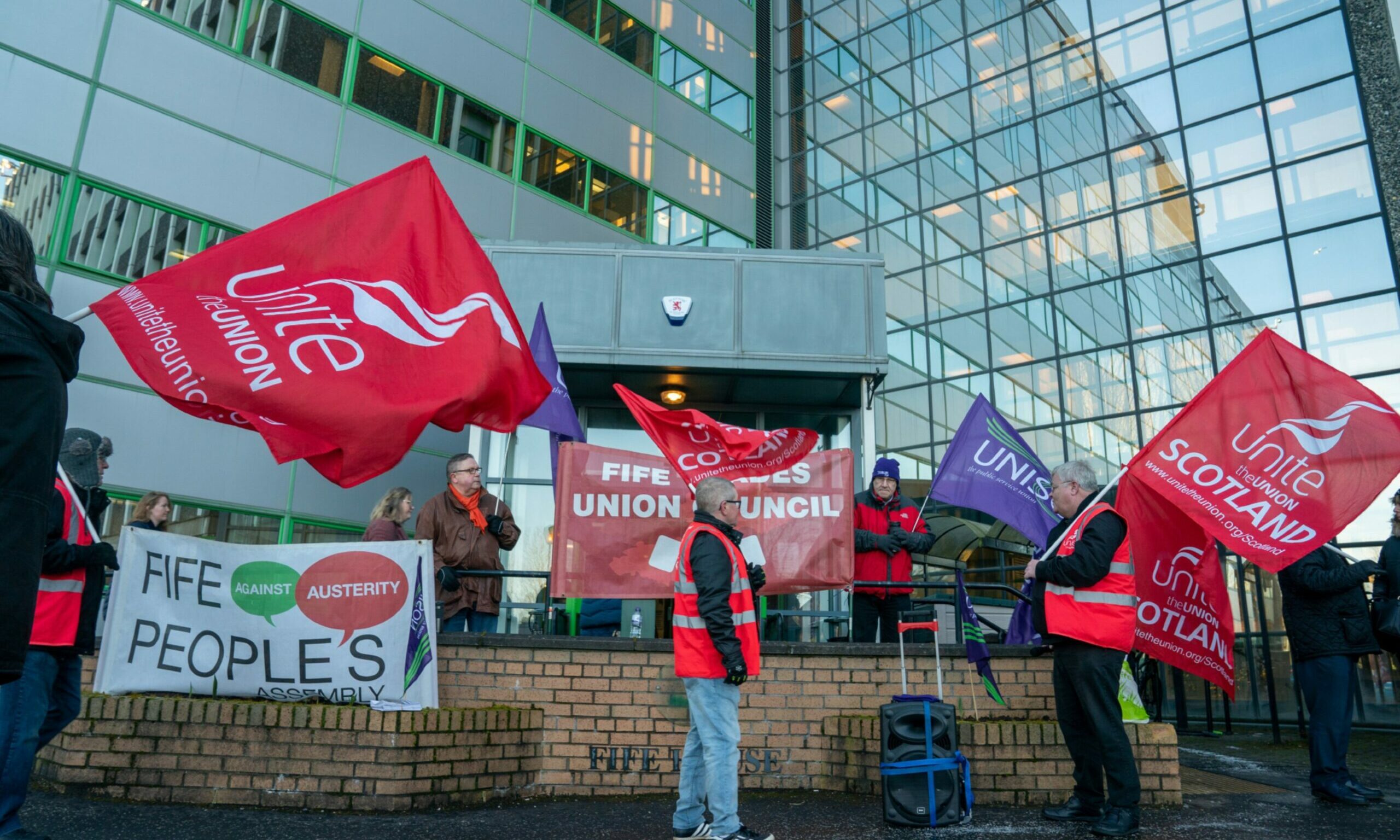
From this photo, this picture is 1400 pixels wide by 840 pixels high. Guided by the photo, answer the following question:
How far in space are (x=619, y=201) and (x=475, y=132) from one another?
10.4ft

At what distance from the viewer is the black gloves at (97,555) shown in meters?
4.88

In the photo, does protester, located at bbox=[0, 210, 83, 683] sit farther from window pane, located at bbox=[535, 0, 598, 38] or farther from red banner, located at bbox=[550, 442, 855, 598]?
window pane, located at bbox=[535, 0, 598, 38]

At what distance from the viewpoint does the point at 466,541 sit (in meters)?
8.05

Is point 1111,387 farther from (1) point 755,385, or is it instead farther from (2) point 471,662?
(2) point 471,662

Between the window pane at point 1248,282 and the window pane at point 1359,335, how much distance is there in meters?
0.94

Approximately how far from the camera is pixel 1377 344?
19.9 metres

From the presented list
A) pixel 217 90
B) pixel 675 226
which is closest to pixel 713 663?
pixel 217 90

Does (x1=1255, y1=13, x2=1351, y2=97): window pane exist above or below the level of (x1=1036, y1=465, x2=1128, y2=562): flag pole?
above

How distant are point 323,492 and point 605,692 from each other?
24.9ft

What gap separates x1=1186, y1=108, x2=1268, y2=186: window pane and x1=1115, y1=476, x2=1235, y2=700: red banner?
1919cm

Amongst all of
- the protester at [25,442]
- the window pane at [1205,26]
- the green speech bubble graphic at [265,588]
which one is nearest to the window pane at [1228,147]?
the window pane at [1205,26]

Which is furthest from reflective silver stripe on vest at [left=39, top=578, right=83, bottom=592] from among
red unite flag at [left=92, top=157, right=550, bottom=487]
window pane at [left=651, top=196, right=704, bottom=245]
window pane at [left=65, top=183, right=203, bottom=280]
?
window pane at [left=651, top=196, right=704, bottom=245]

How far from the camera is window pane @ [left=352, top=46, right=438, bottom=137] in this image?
48.9 ft

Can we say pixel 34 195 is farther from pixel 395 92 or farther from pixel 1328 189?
pixel 1328 189
